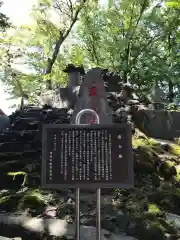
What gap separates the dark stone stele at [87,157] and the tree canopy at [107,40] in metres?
15.3

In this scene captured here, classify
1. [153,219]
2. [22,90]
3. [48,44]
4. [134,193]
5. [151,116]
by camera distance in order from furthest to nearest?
1. [48,44]
2. [22,90]
3. [151,116]
4. [134,193]
5. [153,219]

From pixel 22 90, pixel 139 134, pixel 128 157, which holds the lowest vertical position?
pixel 128 157

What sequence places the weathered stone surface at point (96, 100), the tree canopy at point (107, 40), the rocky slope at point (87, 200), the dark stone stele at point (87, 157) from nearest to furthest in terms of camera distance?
the dark stone stele at point (87, 157) → the rocky slope at point (87, 200) → the weathered stone surface at point (96, 100) → the tree canopy at point (107, 40)

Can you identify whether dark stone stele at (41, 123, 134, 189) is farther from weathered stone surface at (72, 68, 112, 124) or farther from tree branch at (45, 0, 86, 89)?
tree branch at (45, 0, 86, 89)

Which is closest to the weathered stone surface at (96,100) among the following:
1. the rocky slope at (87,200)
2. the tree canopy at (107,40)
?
the rocky slope at (87,200)

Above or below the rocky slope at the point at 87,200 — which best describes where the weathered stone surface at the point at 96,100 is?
above

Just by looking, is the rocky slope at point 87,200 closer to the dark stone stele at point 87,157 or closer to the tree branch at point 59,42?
the dark stone stele at point 87,157

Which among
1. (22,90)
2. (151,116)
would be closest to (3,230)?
(151,116)

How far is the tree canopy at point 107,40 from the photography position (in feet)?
62.5

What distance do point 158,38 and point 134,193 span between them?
15.2 meters

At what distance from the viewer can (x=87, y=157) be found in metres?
3.51

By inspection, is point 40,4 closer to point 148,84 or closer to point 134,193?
point 148,84

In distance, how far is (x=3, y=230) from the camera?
4895mm

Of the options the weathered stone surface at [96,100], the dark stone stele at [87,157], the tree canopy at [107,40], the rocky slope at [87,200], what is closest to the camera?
the dark stone stele at [87,157]
